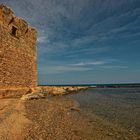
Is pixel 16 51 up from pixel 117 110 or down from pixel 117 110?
up

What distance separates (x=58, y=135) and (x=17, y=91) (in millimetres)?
9897

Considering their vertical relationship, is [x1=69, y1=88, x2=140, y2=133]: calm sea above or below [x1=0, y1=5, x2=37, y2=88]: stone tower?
below

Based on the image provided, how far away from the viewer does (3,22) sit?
561 inches

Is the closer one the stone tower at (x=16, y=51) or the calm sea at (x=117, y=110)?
the calm sea at (x=117, y=110)

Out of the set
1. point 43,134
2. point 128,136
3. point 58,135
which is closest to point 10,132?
point 43,134

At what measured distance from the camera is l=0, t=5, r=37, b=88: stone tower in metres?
14.3

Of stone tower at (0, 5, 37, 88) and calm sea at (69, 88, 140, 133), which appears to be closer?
calm sea at (69, 88, 140, 133)

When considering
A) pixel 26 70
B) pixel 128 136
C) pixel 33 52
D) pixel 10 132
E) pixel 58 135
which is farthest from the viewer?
pixel 33 52

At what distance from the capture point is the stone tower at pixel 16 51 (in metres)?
14.3

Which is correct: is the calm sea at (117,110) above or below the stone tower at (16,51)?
below

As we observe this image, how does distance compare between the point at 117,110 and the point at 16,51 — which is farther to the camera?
the point at 16,51

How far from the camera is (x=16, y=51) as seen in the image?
1611cm

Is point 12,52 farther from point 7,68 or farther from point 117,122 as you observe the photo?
point 117,122

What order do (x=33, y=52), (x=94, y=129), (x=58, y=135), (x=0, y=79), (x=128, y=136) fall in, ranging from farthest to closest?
(x=33, y=52)
(x=0, y=79)
(x=94, y=129)
(x=128, y=136)
(x=58, y=135)
